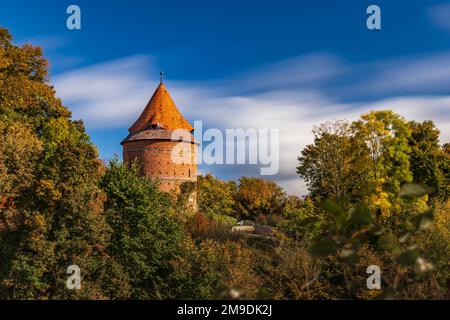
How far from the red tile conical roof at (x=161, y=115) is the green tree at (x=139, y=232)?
20338 mm

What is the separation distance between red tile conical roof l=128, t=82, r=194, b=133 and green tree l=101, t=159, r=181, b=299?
20.3m

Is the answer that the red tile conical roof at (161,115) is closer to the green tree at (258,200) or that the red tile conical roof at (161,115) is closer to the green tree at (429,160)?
the green tree at (258,200)

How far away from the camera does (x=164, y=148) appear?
42.9 metres

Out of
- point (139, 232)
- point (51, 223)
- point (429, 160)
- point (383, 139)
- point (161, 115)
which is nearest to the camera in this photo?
point (51, 223)

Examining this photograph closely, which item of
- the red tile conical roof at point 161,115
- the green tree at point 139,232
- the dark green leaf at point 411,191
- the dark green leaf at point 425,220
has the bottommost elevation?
the green tree at point 139,232

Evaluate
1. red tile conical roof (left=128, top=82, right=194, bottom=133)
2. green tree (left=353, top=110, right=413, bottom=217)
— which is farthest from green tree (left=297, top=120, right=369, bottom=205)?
red tile conical roof (left=128, top=82, right=194, bottom=133)

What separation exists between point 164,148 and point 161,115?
3806 millimetres

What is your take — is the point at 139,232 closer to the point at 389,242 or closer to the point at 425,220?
the point at 389,242

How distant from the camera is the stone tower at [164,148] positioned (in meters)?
42.6

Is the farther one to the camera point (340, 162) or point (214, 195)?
point (214, 195)

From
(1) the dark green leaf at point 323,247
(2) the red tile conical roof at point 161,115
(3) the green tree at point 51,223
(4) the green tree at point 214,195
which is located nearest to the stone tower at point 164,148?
(2) the red tile conical roof at point 161,115

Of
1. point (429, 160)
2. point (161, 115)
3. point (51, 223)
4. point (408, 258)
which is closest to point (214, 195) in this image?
point (161, 115)

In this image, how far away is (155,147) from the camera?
1687 inches
